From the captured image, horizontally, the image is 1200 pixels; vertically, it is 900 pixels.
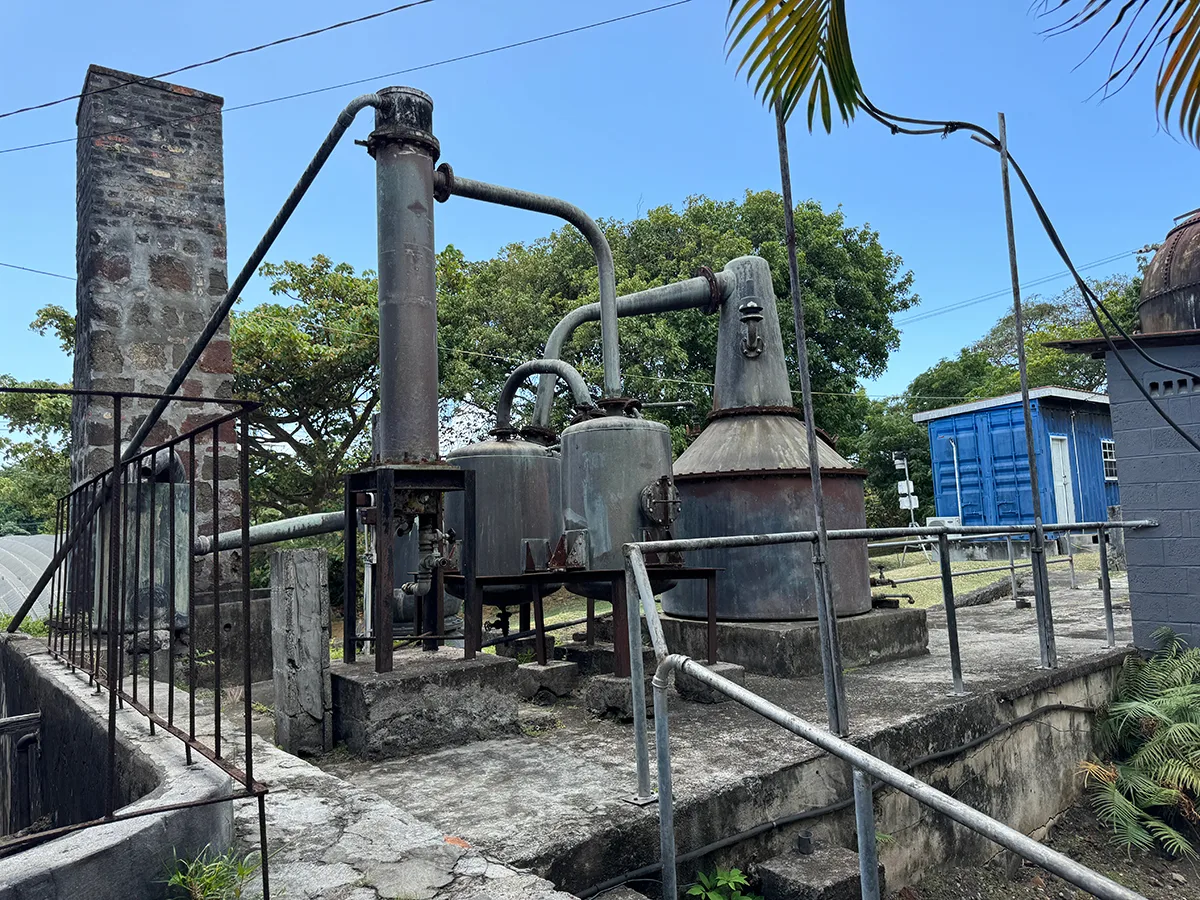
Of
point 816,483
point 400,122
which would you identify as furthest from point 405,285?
point 816,483

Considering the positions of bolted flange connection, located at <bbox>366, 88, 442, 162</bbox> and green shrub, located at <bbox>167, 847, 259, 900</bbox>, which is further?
bolted flange connection, located at <bbox>366, 88, 442, 162</bbox>

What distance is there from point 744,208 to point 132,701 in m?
17.3

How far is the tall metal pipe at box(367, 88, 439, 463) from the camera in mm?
4535

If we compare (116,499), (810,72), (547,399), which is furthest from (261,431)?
(810,72)

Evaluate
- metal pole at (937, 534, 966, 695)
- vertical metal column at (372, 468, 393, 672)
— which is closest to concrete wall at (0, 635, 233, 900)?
vertical metal column at (372, 468, 393, 672)

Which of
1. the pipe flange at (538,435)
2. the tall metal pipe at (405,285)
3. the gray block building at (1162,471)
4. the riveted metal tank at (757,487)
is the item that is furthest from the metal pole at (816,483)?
the pipe flange at (538,435)

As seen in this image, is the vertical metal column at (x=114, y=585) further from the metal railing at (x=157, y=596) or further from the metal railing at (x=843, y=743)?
the metal railing at (x=843, y=743)

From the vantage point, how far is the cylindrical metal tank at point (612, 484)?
17.6 ft

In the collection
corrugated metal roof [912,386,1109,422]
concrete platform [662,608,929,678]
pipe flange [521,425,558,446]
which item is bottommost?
concrete platform [662,608,929,678]

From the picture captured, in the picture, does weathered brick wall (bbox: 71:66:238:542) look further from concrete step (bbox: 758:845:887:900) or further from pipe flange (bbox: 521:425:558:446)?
concrete step (bbox: 758:845:887:900)

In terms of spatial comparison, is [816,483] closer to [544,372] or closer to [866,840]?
[866,840]

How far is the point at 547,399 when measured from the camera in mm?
7484

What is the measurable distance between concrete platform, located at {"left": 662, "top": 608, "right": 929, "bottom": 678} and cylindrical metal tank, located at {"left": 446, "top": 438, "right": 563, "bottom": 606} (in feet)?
4.07

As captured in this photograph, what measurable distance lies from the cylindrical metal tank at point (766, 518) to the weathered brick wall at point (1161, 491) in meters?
1.88
